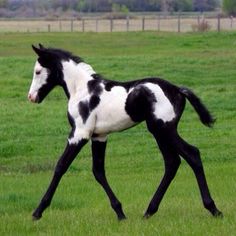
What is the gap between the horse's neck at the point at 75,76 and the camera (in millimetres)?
9844

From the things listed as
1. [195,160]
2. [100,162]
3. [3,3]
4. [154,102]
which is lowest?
[3,3]

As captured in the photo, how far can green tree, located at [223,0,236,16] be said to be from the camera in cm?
10273

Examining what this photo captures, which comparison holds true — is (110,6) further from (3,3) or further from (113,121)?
(113,121)

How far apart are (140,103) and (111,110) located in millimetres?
307

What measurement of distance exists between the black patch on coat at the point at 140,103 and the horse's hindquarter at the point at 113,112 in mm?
54

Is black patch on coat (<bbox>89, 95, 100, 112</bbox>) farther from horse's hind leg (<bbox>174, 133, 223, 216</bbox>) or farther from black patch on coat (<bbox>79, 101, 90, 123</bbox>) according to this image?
horse's hind leg (<bbox>174, 133, 223, 216</bbox>)

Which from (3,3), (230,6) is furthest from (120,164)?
(3,3)

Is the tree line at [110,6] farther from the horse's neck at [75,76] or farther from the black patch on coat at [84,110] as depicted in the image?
the black patch on coat at [84,110]

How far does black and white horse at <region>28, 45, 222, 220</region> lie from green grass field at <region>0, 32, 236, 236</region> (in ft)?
1.56

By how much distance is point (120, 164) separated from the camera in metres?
17.3

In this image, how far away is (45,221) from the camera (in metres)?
9.91

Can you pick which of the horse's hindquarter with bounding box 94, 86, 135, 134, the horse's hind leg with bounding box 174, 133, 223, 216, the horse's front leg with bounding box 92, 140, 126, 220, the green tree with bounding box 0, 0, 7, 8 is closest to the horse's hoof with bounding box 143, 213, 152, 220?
the horse's front leg with bounding box 92, 140, 126, 220

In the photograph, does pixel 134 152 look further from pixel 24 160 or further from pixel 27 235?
pixel 27 235

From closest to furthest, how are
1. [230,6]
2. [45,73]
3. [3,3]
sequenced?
[45,73] → [230,6] → [3,3]
